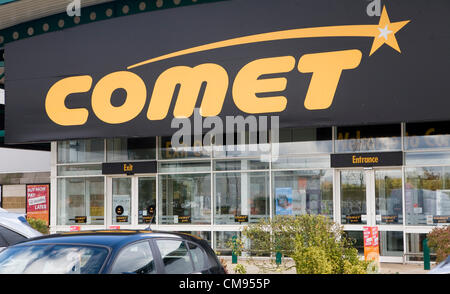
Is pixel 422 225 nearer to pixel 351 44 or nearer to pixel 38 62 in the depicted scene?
pixel 351 44

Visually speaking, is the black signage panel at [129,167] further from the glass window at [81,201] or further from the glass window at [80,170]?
the glass window at [81,201]

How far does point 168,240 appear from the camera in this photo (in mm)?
6887

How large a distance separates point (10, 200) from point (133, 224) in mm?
11092

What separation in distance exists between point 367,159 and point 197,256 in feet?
30.3

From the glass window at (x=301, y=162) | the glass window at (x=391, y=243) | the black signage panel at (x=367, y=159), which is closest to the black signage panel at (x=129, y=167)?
the glass window at (x=301, y=162)

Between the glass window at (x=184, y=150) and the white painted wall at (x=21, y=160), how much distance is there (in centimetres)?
1515

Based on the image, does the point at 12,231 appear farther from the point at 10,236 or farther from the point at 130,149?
the point at 130,149

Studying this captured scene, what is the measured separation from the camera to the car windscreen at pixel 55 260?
5.92 meters

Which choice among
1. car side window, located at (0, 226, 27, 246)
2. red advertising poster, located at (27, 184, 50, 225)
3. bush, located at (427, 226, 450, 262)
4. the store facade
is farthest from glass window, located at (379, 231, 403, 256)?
red advertising poster, located at (27, 184, 50, 225)

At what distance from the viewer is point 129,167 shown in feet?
58.6

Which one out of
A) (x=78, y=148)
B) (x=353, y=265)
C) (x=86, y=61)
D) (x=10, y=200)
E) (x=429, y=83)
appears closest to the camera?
(x=353, y=265)

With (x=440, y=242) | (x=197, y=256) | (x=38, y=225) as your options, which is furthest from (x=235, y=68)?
(x=197, y=256)

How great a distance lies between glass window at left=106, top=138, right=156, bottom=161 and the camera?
1786cm
